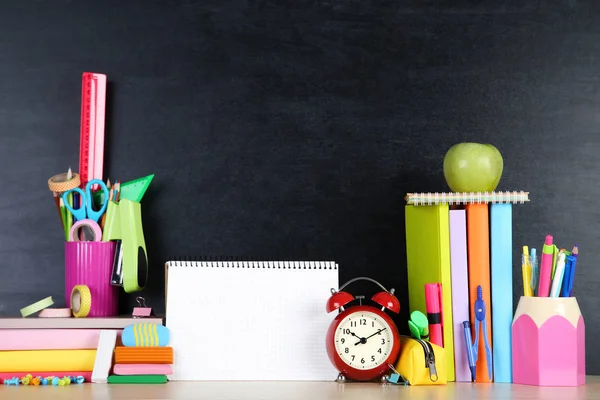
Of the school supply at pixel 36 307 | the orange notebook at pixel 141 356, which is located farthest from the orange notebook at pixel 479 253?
the school supply at pixel 36 307

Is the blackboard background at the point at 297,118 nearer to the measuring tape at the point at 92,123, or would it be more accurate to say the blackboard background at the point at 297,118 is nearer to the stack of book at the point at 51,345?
the measuring tape at the point at 92,123

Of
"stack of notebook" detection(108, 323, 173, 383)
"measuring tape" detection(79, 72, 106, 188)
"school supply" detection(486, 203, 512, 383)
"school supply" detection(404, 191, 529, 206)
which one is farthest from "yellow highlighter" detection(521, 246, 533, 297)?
"measuring tape" detection(79, 72, 106, 188)

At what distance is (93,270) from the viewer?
169 centimetres

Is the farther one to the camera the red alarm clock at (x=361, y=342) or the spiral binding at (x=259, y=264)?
the spiral binding at (x=259, y=264)

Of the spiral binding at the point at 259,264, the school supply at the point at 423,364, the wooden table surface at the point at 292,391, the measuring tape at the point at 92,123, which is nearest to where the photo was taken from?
the wooden table surface at the point at 292,391

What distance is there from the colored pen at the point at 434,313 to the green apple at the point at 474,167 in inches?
8.3

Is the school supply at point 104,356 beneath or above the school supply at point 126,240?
beneath

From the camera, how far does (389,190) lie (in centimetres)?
185

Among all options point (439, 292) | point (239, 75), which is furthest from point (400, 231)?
point (239, 75)

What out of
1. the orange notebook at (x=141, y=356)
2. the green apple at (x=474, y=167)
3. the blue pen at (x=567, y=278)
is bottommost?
the orange notebook at (x=141, y=356)

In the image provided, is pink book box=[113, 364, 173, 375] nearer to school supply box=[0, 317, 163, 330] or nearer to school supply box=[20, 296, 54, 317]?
school supply box=[0, 317, 163, 330]

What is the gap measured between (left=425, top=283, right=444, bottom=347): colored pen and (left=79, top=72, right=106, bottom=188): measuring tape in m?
0.74

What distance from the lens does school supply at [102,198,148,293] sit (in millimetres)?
1690

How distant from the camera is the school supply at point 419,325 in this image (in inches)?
62.6
